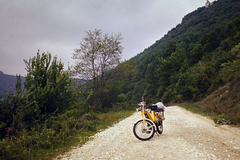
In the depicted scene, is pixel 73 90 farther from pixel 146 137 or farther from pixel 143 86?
pixel 143 86

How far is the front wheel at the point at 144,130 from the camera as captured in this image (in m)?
5.38

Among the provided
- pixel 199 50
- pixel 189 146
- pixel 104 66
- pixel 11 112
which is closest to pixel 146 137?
pixel 189 146

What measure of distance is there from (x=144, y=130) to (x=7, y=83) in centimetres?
711

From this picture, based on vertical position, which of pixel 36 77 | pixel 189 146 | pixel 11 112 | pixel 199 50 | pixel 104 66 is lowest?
pixel 189 146

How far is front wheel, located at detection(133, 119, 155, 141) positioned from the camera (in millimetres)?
5380

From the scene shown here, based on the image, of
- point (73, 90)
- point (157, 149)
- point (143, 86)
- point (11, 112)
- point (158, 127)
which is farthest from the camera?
point (143, 86)

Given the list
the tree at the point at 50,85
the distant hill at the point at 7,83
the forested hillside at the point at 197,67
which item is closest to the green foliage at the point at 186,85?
the forested hillside at the point at 197,67

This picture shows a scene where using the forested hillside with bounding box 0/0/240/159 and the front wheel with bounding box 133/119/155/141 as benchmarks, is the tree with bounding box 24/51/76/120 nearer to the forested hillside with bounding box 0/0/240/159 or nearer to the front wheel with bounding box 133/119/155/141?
the forested hillside with bounding box 0/0/240/159

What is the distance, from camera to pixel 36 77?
8.96 meters

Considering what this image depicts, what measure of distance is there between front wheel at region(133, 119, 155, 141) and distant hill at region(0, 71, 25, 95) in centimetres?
613

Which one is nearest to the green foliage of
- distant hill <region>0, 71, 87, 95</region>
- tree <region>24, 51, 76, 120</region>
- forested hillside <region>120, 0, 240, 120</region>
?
forested hillside <region>120, 0, 240, 120</region>

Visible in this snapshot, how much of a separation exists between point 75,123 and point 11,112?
3.28 m

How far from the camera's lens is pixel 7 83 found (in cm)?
751

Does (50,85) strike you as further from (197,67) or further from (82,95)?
(197,67)
